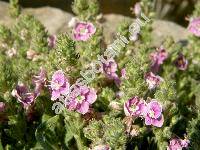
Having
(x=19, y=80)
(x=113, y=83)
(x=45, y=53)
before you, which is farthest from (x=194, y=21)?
(x=19, y=80)

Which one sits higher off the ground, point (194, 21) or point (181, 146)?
point (194, 21)

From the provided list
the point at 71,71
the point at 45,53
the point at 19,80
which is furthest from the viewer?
the point at 45,53

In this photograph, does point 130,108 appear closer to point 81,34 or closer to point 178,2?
point 81,34

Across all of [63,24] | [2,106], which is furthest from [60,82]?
[63,24]

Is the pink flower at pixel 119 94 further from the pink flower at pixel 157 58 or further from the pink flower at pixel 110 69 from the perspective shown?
the pink flower at pixel 157 58

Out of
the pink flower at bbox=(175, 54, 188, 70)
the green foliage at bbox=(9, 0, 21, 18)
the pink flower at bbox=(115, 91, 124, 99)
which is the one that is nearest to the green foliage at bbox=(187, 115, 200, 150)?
the pink flower at bbox=(115, 91, 124, 99)

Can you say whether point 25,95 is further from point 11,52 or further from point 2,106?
point 11,52

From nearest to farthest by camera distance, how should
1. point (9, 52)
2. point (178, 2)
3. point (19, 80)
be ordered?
Answer: point (19, 80) → point (9, 52) → point (178, 2)
